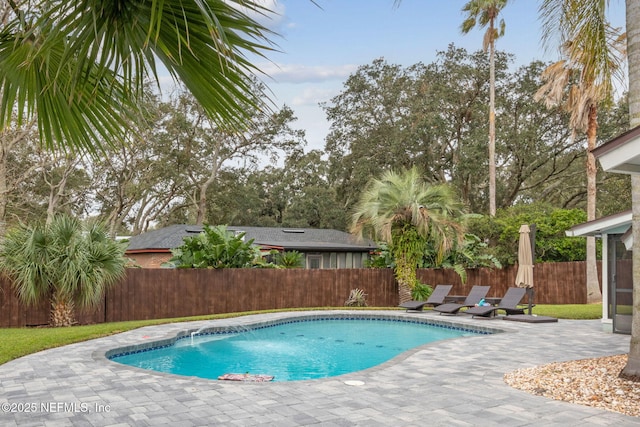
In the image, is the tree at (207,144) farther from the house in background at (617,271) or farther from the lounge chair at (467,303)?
the house in background at (617,271)

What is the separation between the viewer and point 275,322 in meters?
15.1

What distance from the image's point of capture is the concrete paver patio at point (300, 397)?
5.13 meters

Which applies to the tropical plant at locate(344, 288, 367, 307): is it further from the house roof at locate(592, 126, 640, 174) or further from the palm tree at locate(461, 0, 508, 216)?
the house roof at locate(592, 126, 640, 174)

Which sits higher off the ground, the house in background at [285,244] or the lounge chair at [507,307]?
the house in background at [285,244]

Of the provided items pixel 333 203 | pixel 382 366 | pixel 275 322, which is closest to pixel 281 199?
pixel 333 203

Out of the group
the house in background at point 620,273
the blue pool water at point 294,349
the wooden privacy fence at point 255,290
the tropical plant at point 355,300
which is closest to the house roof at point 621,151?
the house in background at point 620,273

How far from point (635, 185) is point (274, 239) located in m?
20.7

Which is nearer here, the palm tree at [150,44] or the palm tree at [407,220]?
the palm tree at [150,44]

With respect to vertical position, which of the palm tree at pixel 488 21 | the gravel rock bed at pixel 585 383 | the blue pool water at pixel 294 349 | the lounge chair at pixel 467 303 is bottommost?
the blue pool water at pixel 294 349

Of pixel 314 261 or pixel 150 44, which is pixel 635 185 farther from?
pixel 314 261

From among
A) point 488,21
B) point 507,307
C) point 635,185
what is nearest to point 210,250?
point 507,307

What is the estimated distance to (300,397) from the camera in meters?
6.03

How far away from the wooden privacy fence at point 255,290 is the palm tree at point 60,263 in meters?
0.49

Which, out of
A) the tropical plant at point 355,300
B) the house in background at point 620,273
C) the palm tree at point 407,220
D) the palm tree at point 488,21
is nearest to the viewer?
the house in background at point 620,273
